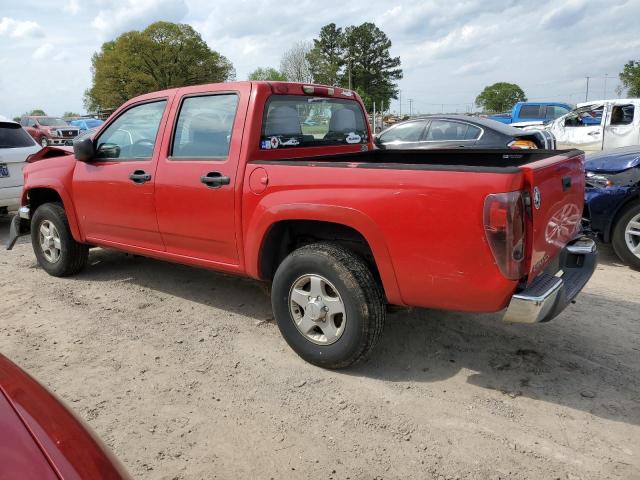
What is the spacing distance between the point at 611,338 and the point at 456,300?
1.67 m

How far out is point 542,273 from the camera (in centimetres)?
296

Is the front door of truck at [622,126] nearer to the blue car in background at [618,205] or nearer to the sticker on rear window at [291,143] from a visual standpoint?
the blue car in background at [618,205]

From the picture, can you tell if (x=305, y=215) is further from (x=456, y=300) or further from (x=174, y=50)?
(x=174, y=50)

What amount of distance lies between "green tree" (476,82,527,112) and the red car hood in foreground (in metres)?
105

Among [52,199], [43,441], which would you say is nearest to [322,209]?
[43,441]

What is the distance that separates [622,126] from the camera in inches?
500

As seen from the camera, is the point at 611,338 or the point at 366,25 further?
the point at 366,25

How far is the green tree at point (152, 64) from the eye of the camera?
6138cm

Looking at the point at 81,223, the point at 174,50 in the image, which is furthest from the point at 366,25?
the point at 81,223

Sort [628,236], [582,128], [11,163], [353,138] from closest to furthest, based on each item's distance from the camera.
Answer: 1. [353,138]
2. [628,236]
3. [11,163]
4. [582,128]

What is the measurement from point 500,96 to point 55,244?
354 feet

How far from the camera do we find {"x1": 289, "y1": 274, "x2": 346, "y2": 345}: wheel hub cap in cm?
313

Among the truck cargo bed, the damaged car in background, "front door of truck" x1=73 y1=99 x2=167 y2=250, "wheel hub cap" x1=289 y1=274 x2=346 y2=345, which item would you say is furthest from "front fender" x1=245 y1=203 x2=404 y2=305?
the damaged car in background

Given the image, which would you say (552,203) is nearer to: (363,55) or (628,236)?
(628,236)
